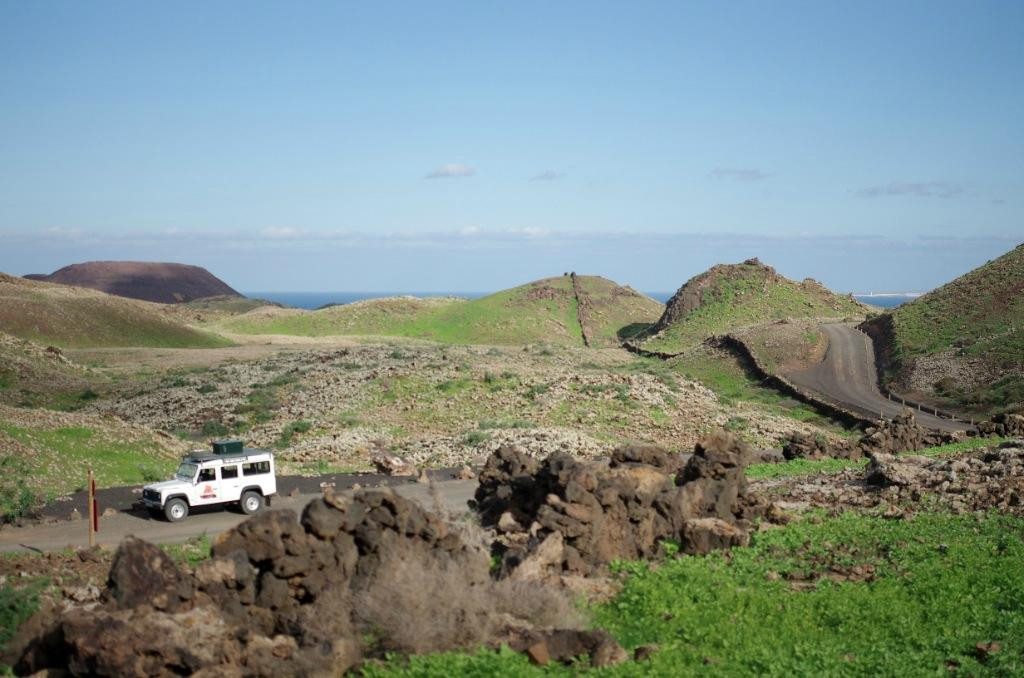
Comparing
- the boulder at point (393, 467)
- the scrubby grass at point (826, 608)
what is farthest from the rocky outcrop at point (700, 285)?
the scrubby grass at point (826, 608)

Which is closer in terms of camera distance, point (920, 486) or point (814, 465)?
point (920, 486)

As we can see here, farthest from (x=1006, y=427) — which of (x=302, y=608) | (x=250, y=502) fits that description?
(x=302, y=608)

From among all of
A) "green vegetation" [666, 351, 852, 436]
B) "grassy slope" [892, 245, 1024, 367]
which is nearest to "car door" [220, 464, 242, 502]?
"green vegetation" [666, 351, 852, 436]

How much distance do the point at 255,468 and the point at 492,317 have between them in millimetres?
82637

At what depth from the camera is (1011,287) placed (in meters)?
74.2

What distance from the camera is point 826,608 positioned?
15227 millimetres

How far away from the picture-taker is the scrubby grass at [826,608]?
12742 mm

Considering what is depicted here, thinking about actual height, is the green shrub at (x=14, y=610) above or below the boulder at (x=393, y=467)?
above

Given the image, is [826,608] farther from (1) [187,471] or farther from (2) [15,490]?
(2) [15,490]

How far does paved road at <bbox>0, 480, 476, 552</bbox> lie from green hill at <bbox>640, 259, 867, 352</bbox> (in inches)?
2692

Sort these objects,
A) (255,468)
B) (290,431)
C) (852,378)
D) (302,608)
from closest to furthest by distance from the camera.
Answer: (302,608) → (255,468) → (290,431) → (852,378)

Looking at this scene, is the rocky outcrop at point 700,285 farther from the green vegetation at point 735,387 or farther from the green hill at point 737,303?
the green vegetation at point 735,387

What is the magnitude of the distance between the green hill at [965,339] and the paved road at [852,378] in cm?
127

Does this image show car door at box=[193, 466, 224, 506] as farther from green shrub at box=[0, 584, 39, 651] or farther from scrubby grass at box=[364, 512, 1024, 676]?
scrubby grass at box=[364, 512, 1024, 676]
